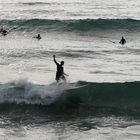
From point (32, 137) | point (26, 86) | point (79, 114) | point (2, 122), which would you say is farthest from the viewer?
point (26, 86)

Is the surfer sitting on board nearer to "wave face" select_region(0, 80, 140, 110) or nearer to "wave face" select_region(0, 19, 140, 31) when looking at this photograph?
"wave face" select_region(0, 80, 140, 110)

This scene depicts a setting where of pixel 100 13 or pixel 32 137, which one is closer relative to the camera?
pixel 32 137

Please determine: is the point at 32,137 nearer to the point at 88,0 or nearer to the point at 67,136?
the point at 67,136

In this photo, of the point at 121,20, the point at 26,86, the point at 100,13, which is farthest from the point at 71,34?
the point at 26,86

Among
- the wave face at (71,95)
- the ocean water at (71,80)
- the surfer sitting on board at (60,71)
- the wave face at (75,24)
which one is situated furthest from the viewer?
the wave face at (75,24)

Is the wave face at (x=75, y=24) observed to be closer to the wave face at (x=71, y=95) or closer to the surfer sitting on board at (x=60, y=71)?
the wave face at (x=71, y=95)

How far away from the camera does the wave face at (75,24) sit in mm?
40656

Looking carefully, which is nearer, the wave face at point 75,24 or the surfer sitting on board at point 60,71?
the surfer sitting on board at point 60,71

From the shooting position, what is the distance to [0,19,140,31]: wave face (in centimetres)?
4066

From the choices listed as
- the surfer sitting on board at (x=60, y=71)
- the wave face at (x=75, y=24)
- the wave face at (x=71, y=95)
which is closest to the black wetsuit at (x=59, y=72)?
the surfer sitting on board at (x=60, y=71)

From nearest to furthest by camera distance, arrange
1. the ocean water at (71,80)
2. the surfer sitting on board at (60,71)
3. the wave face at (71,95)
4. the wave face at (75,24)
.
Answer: the ocean water at (71,80) → the wave face at (71,95) → the surfer sitting on board at (60,71) → the wave face at (75,24)

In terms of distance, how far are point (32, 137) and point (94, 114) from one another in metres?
3.49

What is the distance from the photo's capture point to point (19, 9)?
52188 mm

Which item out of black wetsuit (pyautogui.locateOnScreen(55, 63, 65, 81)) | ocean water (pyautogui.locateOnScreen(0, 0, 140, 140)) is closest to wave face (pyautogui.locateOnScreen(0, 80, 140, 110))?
ocean water (pyautogui.locateOnScreen(0, 0, 140, 140))
